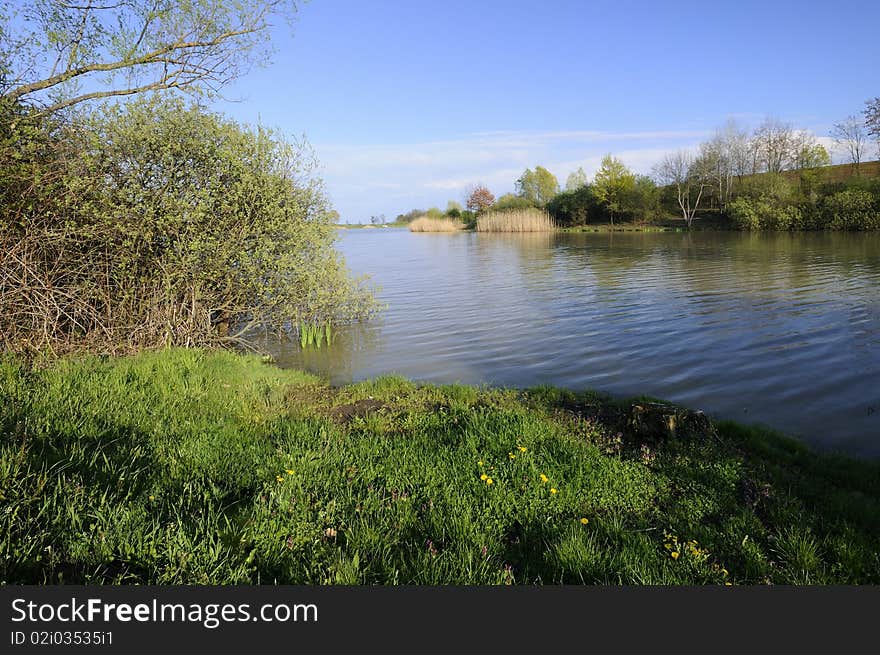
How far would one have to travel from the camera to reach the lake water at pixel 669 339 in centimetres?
827

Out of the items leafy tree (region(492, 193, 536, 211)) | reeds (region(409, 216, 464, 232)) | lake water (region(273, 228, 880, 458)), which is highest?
leafy tree (region(492, 193, 536, 211))

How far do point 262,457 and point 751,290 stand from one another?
62.5 ft

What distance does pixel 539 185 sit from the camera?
94125mm

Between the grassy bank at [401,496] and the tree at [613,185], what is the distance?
70.8m

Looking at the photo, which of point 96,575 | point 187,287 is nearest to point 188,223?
point 187,287

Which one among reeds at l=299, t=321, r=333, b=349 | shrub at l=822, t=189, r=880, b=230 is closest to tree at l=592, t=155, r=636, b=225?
shrub at l=822, t=189, r=880, b=230

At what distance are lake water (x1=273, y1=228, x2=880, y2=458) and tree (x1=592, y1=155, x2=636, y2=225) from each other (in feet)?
156

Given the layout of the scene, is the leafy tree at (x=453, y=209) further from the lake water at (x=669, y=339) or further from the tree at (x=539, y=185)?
the lake water at (x=669, y=339)

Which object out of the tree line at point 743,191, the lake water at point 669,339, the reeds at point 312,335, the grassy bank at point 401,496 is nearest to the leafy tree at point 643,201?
the tree line at point 743,191

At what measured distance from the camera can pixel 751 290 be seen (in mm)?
18406

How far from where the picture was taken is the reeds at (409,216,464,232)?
295 ft

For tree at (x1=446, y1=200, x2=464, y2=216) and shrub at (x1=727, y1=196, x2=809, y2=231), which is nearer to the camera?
shrub at (x1=727, y1=196, x2=809, y2=231)

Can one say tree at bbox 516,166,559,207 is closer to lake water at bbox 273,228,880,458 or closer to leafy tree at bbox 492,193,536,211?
leafy tree at bbox 492,193,536,211

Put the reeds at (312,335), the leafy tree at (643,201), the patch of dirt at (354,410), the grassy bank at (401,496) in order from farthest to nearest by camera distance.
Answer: the leafy tree at (643,201) < the reeds at (312,335) < the patch of dirt at (354,410) < the grassy bank at (401,496)
